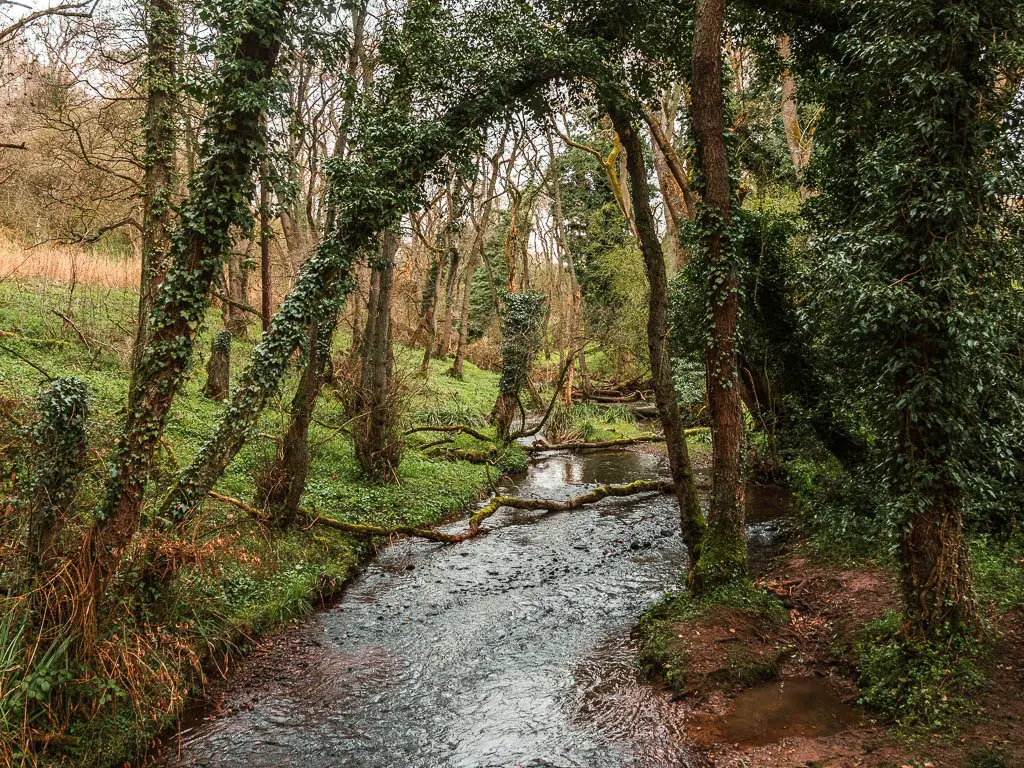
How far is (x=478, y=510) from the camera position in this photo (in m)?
11.3

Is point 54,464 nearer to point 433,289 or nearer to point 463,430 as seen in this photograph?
point 463,430

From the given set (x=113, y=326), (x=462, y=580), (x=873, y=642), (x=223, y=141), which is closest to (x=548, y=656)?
(x=462, y=580)

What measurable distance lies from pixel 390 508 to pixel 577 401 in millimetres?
12596

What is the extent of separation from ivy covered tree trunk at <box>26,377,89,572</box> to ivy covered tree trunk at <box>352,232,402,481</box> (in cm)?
640

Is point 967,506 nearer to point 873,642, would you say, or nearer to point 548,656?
point 873,642

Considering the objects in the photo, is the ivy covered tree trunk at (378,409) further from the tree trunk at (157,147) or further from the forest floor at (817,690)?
the forest floor at (817,690)

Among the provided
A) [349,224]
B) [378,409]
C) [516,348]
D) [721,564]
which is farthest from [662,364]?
[516,348]

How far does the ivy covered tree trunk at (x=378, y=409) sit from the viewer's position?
1142cm

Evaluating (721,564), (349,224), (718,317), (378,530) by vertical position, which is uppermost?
(349,224)

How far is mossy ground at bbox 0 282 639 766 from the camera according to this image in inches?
189

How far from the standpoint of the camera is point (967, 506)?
557cm

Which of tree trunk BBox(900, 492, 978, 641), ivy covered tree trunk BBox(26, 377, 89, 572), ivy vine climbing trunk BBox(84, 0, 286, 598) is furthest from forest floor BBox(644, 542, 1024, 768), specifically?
ivy covered tree trunk BBox(26, 377, 89, 572)

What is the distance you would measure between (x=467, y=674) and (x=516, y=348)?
10.8m

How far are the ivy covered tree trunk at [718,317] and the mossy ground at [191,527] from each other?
5.01 metres
